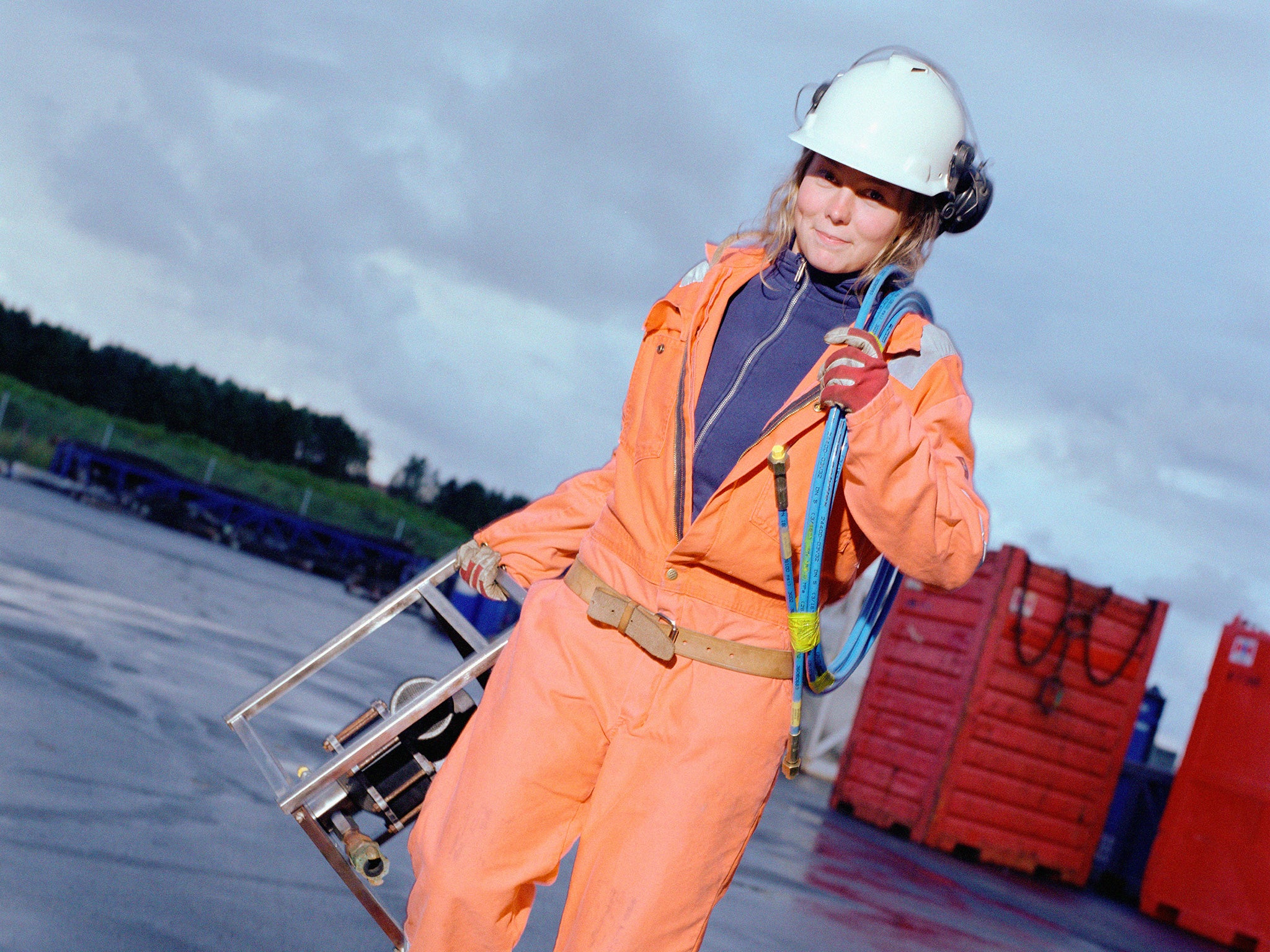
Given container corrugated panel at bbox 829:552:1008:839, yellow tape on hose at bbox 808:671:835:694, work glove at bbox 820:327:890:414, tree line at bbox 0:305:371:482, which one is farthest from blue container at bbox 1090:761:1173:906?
tree line at bbox 0:305:371:482

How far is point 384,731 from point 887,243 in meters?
1.38

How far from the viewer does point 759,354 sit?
2322 mm

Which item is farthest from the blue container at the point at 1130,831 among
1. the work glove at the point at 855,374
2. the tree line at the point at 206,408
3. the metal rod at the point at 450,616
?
the tree line at the point at 206,408

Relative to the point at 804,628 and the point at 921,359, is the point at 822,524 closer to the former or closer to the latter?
the point at 804,628

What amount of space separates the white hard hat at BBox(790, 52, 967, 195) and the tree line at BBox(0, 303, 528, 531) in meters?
41.0

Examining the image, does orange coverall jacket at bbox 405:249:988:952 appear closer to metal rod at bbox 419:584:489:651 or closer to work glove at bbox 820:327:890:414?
work glove at bbox 820:327:890:414

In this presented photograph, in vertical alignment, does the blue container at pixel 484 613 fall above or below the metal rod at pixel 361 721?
below

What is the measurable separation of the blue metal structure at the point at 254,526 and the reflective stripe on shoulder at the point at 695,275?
19.6 metres

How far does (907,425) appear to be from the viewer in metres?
1.90

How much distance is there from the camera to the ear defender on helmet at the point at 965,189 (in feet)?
7.73

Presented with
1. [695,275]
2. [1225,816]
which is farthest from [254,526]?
[695,275]

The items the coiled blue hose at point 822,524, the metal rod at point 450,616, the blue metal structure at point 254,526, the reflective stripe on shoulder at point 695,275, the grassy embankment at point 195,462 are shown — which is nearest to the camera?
the coiled blue hose at point 822,524

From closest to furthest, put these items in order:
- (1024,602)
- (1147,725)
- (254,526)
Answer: (1024,602) → (1147,725) → (254,526)

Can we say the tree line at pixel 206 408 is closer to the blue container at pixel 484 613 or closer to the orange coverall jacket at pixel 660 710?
the blue container at pixel 484 613
